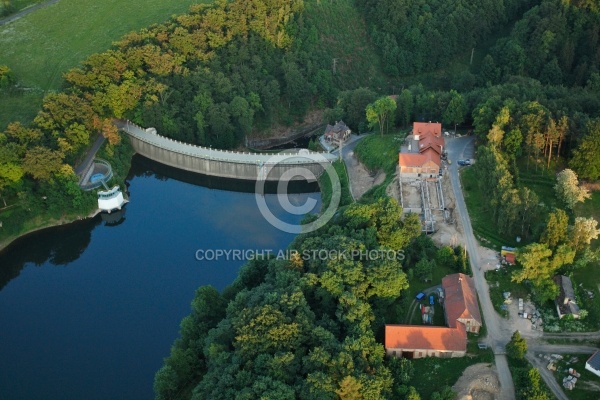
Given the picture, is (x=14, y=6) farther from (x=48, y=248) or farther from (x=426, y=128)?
(x=426, y=128)

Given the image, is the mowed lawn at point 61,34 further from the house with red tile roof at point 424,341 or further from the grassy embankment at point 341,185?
the house with red tile roof at point 424,341

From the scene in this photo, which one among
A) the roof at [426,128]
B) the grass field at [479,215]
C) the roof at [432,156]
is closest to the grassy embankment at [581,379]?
the grass field at [479,215]

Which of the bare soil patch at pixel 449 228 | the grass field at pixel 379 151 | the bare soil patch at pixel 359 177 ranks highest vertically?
A: the bare soil patch at pixel 449 228

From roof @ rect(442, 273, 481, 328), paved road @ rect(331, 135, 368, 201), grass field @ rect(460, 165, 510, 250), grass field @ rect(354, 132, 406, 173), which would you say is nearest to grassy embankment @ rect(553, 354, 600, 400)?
roof @ rect(442, 273, 481, 328)

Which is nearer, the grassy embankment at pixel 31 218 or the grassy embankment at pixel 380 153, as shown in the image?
the grassy embankment at pixel 380 153

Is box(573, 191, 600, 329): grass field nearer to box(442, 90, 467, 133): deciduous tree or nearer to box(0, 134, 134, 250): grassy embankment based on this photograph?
box(442, 90, 467, 133): deciduous tree
